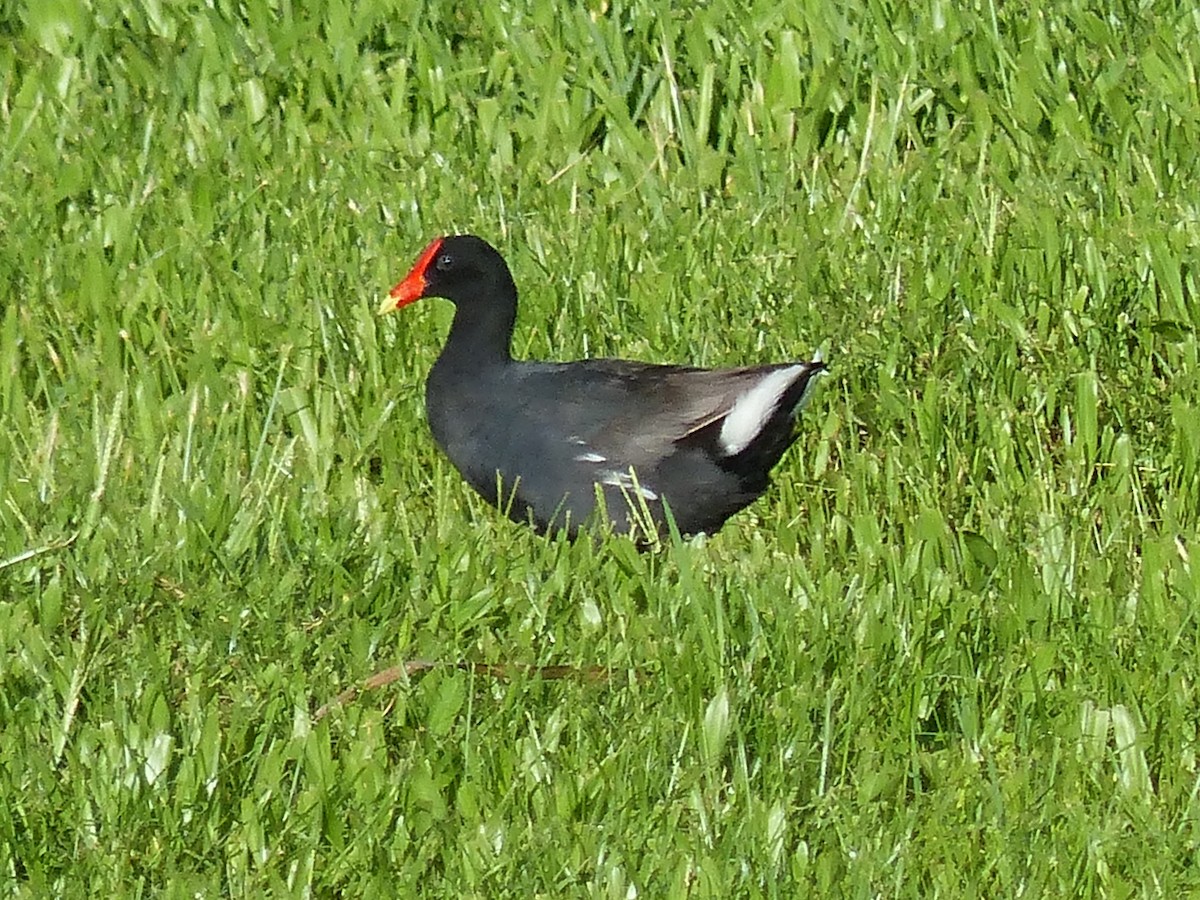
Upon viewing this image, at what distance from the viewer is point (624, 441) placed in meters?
4.82

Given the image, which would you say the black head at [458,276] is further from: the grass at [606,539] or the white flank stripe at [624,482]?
the white flank stripe at [624,482]

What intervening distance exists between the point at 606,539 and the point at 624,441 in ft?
1.64

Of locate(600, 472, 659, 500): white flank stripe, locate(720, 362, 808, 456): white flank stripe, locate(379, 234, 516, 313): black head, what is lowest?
locate(600, 472, 659, 500): white flank stripe

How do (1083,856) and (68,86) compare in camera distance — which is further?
(68,86)

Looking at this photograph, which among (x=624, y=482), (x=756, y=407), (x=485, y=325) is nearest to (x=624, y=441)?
(x=624, y=482)

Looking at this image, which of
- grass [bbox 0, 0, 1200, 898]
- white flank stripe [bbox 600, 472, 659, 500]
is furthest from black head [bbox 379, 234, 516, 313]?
white flank stripe [bbox 600, 472, 659, 500]

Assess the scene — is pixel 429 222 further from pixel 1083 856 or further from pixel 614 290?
pixel 1083 856

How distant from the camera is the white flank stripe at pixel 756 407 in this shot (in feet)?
15.3

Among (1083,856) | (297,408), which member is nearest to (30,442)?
(297,408)

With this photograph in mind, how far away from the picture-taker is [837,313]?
208 inches

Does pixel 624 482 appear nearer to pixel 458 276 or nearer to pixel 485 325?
pixel 485 325

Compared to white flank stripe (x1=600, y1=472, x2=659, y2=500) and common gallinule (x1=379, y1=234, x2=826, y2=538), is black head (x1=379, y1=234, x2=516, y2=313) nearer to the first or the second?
common gallinule (x1=379, y1=234, x2=826, y2=538)

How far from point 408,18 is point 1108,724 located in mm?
4115

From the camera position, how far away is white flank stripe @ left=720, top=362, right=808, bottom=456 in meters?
4.65
